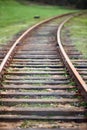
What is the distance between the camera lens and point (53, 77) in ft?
26.9

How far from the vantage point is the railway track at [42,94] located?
5586 millimetres

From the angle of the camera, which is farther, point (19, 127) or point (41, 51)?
point (41, 51)

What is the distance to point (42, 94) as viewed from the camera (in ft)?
22.3

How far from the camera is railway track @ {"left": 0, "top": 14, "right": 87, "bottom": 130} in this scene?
220 inches

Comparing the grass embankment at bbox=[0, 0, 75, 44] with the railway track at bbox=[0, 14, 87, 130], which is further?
the grass embankment at bbox=[0, 0, 75, 44]

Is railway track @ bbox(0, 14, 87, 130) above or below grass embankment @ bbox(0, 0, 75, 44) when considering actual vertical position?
above

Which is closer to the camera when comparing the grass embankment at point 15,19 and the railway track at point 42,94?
the railway track at point 42,94

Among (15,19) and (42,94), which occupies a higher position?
(42,94)

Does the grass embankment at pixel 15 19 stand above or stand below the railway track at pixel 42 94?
below

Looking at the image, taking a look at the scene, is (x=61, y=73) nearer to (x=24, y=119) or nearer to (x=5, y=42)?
(x=24, y=119)

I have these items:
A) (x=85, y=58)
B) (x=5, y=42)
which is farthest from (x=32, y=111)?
(x=5, y=42)

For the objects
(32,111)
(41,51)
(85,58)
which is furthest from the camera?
(41,51)

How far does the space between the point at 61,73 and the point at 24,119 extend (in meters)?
3.13

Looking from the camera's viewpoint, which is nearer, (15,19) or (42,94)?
(42,94)
